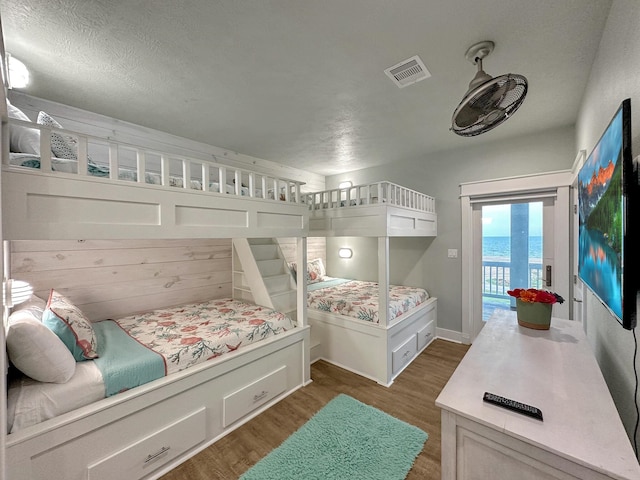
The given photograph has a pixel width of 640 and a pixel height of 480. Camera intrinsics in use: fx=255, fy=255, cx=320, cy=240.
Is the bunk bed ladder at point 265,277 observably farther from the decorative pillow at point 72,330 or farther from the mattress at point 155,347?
the decorative pillow at point 72,330

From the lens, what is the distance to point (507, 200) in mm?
3131

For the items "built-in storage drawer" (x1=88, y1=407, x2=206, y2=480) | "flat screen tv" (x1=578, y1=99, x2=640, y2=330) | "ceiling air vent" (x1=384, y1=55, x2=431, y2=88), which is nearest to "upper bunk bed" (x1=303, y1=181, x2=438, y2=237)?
"ceiling air vent" (x1=384, y1=55, x2=431, y2=88)

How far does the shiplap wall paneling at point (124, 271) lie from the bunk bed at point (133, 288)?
0.01 m

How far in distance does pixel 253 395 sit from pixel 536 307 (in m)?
2.13

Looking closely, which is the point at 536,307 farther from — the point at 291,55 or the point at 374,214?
the point at 291,55

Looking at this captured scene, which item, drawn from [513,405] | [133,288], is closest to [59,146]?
[133,288]

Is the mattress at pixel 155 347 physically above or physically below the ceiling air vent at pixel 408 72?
below

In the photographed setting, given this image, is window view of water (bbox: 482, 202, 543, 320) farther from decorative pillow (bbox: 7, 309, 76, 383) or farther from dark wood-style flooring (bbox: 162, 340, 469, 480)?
decorative pillow (bbox: 7, 309, 76, 383)

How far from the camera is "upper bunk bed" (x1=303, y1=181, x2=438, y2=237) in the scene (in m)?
2.52

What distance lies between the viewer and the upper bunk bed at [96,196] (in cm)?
114

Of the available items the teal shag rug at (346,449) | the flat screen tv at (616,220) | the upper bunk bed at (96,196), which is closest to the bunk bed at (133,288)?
the upper bunk bed at (96,196)

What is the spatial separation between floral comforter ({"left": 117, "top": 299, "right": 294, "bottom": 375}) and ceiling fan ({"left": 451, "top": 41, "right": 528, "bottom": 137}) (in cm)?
213

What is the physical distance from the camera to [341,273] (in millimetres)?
4613

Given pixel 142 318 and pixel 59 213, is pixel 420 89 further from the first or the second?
pixel 142 318
